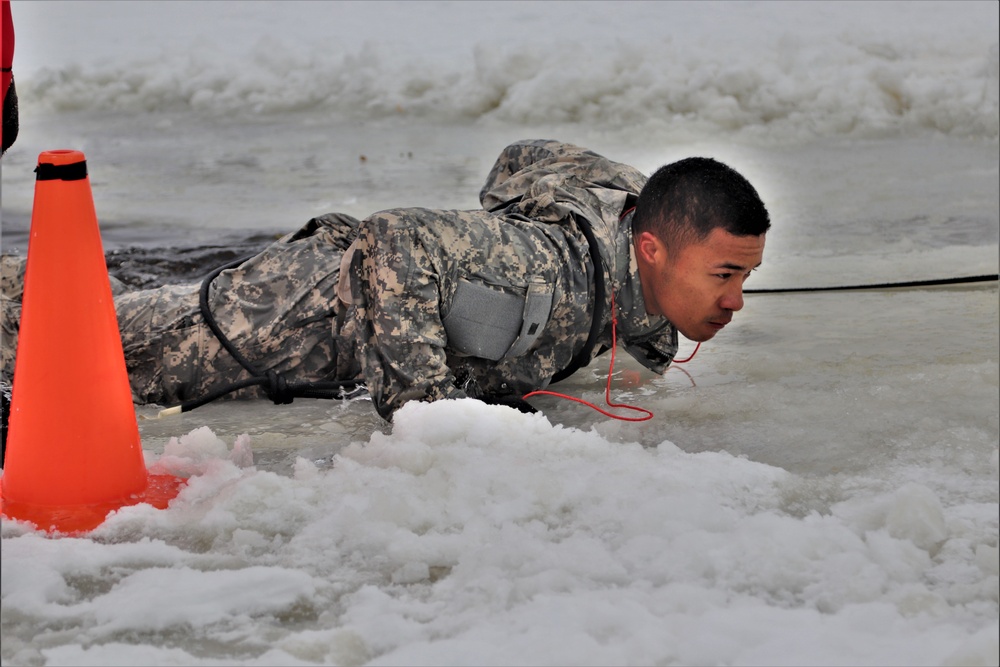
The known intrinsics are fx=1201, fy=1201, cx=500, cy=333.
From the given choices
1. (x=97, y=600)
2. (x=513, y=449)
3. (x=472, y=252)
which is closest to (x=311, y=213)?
(x=472, y=252)

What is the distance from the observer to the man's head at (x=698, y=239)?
2.72m

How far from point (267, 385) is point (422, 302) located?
59cm

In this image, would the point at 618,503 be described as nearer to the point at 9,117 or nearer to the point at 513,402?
the point at 513,402

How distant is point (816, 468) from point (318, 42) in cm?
787

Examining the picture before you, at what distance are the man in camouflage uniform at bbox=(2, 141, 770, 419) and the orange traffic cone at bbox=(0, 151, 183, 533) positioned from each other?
674 millimetres

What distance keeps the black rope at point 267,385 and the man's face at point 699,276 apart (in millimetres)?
806

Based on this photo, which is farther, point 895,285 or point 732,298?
point 895,285

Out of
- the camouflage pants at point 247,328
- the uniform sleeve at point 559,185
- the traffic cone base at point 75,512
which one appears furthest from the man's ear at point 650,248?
the traffic cone base at point 75,512

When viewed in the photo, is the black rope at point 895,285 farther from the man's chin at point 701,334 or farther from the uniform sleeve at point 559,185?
the man's chin at point 701,334

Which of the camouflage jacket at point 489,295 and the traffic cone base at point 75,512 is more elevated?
the camouflage jacket at point 489,295

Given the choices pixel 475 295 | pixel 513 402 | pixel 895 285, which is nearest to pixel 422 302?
pixel 475 295

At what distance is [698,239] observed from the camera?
9.03ft

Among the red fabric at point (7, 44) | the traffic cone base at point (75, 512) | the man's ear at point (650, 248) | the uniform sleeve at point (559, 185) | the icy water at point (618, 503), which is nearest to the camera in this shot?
the icy water at point (618, 503)

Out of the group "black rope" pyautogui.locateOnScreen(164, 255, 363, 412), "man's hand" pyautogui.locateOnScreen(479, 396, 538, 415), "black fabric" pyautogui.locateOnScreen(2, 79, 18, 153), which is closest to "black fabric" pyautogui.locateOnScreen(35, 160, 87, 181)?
"black fabric" pyautogui.locateOnScreen(2, 79, 18, 153)
